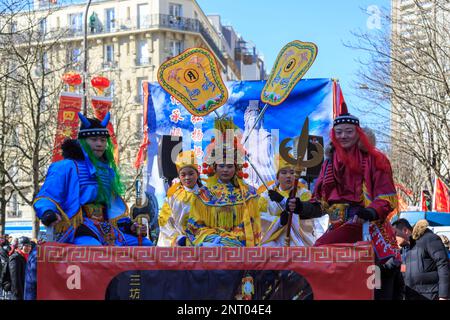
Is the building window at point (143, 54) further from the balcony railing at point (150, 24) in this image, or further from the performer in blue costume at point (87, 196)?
the performer in blue costume at point (87, 196)

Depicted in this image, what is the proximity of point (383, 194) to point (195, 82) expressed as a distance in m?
3.04

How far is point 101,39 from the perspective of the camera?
50094 millimetres

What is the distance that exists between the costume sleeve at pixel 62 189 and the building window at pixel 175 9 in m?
46.0

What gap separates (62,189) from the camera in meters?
6.29

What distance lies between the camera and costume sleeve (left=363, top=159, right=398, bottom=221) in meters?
5.86

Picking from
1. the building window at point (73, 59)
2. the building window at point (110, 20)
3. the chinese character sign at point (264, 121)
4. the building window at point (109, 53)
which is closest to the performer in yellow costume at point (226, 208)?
the chinese character sign at point (264, 121)

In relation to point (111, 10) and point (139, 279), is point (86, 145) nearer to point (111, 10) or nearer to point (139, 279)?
point (139, 279)

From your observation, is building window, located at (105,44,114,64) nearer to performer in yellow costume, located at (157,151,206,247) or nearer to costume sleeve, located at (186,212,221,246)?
performer in yellow costume, located at (157,151,206,247)

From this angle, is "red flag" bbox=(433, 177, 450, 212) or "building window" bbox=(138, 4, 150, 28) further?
"building window" bbox=(138, 4, 150, 28)

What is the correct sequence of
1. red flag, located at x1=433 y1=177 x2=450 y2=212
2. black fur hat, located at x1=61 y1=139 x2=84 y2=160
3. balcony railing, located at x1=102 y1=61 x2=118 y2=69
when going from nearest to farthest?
black fur hat, located at x1=61 y1=139 x2=84 y2=160 < red flag, located at x1=433 y1=177 x2=450 y2=212 < balcony railing, located at x1=102 y1=61 x2=118 y2=69

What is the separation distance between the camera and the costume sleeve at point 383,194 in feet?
19.2

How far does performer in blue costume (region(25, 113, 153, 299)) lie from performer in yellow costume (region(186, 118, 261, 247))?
750mm

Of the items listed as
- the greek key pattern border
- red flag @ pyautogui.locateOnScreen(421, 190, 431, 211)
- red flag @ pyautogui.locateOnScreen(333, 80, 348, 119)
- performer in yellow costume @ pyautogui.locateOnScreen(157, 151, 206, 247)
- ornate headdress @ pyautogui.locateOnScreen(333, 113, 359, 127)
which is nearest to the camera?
the greek key pattern border

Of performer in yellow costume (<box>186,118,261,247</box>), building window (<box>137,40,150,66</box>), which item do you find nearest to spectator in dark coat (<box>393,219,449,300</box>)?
performer in yellow costume (<box>186,118,261,247</box>)
